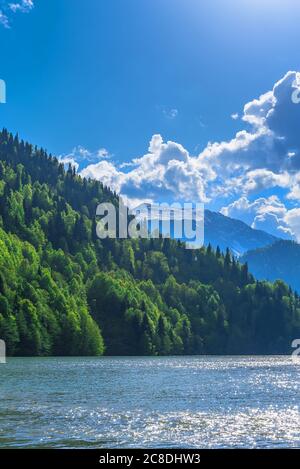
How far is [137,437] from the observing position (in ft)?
160

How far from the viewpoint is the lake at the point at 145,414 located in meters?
47.4

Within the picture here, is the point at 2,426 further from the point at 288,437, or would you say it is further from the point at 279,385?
the point at 279,385

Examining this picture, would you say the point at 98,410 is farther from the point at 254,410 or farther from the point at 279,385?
the point at 279,385

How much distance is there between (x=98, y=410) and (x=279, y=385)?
48245 mm

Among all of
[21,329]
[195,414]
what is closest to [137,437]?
[195,414]

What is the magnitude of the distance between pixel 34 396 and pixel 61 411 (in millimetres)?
14092

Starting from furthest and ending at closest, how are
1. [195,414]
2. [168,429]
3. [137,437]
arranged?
[195,414] → [168,429] → [137,437]

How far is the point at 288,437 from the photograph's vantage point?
50188 mm

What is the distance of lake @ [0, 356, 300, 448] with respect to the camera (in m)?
47.4

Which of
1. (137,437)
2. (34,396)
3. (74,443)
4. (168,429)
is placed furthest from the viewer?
(34,396)

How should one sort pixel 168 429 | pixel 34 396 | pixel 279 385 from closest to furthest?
pixel 168 429 → pixel 34 396 → pixel 279 385

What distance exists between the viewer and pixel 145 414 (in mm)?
62969

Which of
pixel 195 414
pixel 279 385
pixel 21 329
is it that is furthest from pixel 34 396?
pixel 21 329

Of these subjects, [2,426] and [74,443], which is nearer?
[74,443]
